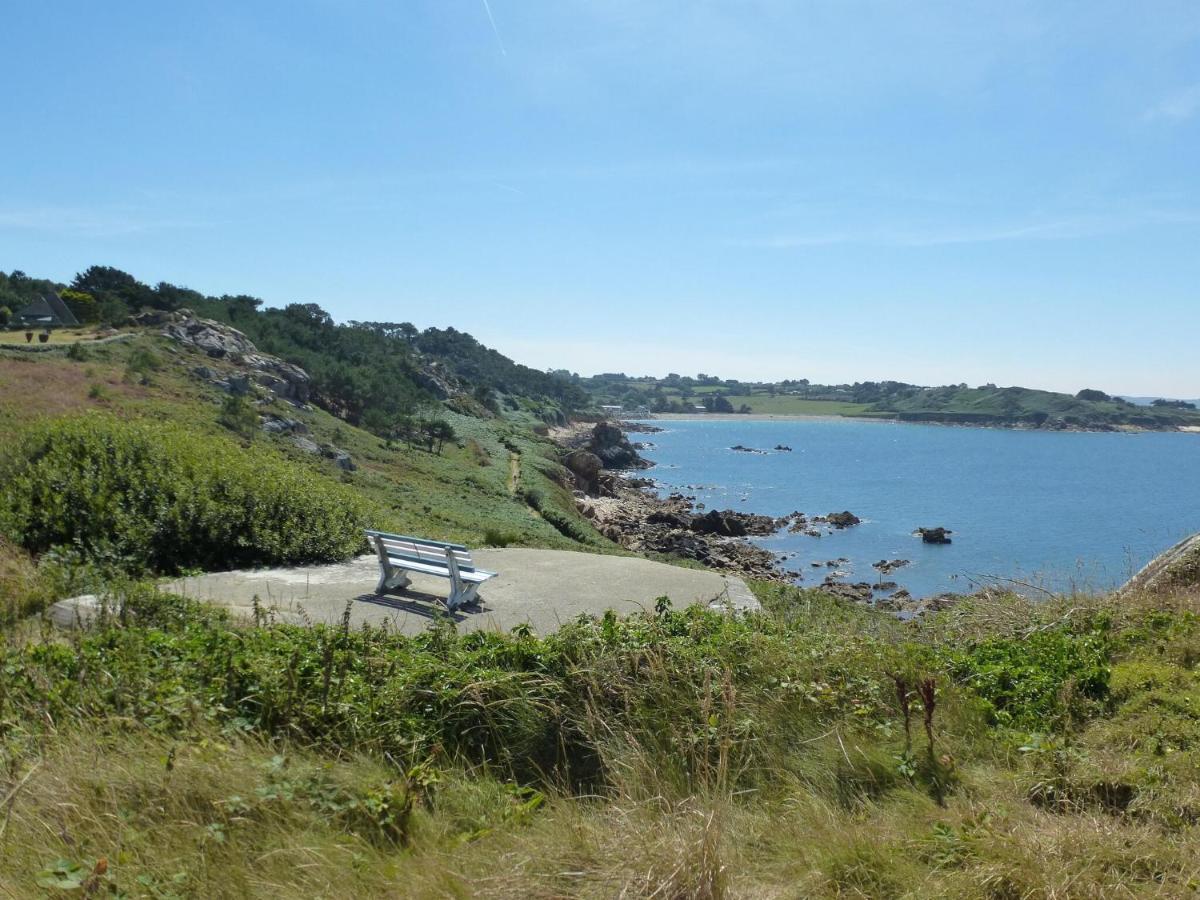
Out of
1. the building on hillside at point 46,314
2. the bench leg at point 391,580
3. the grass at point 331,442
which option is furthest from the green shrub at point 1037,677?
the building on hillside at point 46,314

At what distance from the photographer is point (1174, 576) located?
7.93 meters

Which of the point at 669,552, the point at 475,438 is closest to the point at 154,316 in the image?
the point at 475,438

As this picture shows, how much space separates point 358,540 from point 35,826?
7.70m

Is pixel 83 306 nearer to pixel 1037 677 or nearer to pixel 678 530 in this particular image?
pixel 678 530

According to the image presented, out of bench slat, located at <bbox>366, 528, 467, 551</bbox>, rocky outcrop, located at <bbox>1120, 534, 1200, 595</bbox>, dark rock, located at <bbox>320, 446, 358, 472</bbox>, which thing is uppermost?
rocky outcrop, located at <bbox>1120, 534, 1200, 595</bbox>

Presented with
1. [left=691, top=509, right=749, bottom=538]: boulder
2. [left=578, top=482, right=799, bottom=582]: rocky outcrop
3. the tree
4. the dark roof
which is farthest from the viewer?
the tree

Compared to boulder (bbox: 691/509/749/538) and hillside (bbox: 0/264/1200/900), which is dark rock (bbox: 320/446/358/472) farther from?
hillside (bbox: 0/264/1200/900)

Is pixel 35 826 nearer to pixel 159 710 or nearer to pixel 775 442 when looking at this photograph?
pixel 159 710

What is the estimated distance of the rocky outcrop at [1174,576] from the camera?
7680mm

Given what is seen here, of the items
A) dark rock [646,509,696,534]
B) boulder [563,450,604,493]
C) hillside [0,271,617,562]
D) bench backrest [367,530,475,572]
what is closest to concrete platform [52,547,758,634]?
bench backrest [367,530,475,572]

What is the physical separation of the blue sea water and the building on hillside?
53238mm

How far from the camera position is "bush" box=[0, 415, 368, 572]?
365 inches

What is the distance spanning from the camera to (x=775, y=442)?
502 ft

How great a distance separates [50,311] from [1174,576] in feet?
239
